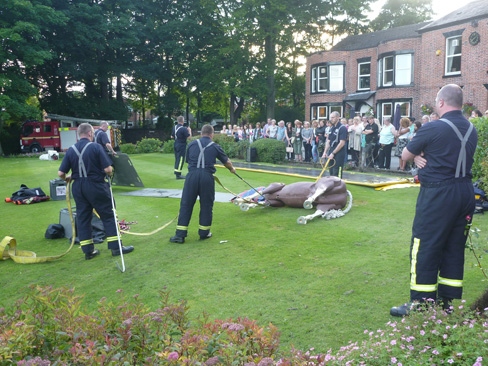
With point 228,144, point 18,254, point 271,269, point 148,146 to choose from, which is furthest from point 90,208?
point 148,146

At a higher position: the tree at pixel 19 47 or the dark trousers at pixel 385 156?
the tree at pixel 19 47

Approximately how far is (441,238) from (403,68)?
31.1m

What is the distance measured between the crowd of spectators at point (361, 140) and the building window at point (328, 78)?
17.7 m

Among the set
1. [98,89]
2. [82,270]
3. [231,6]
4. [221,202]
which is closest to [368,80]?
[231,6]

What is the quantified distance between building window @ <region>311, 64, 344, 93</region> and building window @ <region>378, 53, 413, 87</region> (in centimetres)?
460

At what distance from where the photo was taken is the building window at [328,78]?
128 feet

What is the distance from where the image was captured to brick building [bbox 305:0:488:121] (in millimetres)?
27328

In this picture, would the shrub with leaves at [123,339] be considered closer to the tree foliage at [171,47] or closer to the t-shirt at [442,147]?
the t-shirt at [442,147]

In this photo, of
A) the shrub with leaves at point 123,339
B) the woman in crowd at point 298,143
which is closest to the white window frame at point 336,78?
the woman in crowd at point 298,143

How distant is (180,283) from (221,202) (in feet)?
17.9

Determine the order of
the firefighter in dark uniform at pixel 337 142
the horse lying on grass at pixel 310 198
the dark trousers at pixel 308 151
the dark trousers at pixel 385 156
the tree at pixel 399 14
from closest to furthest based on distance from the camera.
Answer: the horse lying on grass at pixel 310 198, the firefighter in dark uniform at pixel 337 142, the dark trousers at pixel 385 156, the dark trousers at pixel 308 151, the tree at pixel 399 14

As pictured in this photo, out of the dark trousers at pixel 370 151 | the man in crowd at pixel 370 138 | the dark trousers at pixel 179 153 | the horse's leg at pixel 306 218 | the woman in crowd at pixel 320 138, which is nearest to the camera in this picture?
the horse's leg at pixel 306 218

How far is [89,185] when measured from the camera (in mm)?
7555

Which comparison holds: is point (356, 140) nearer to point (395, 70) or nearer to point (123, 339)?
point (123, 339)
